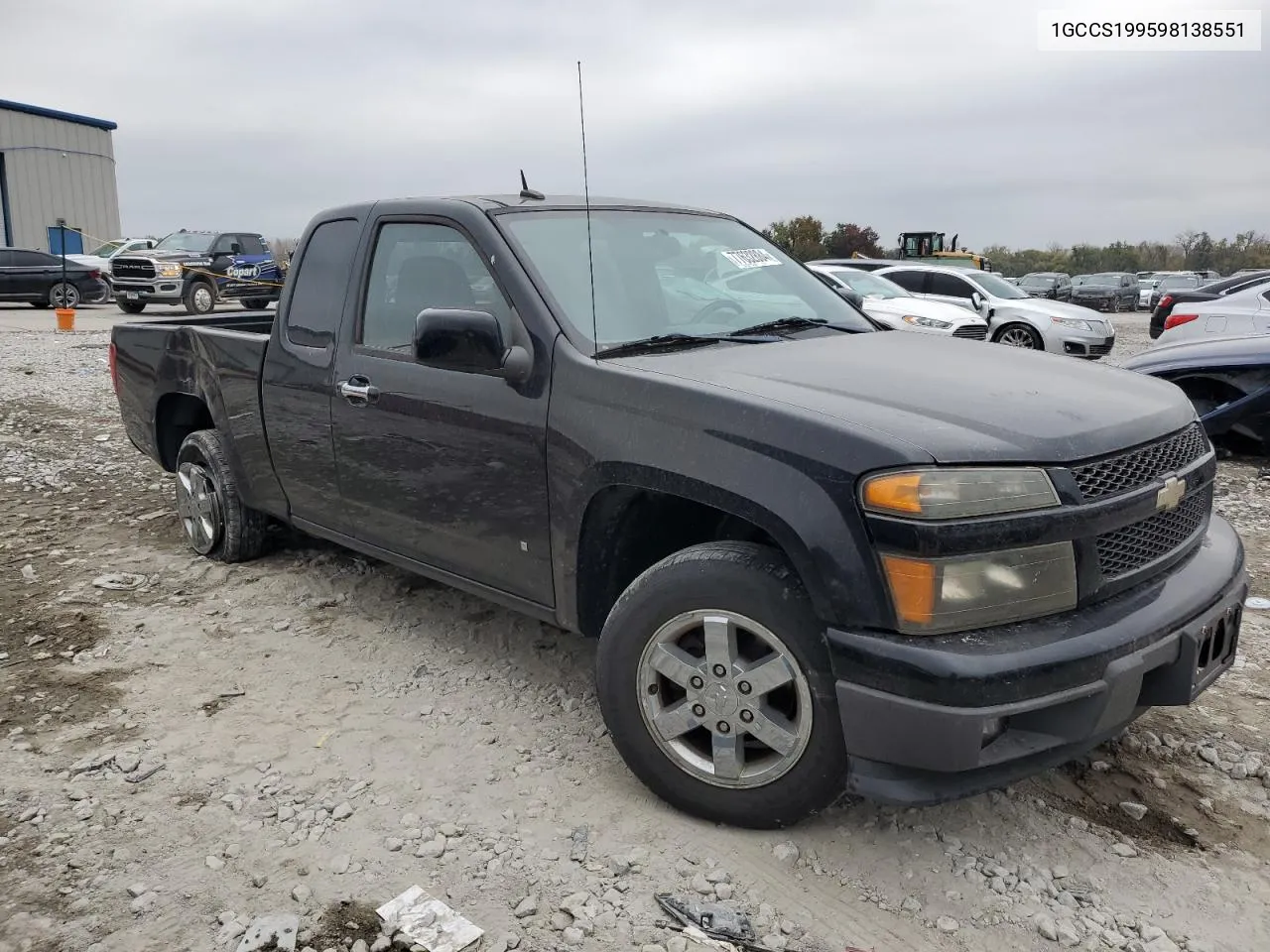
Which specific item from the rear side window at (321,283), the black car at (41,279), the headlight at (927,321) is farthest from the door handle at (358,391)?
the black car at (41,279)

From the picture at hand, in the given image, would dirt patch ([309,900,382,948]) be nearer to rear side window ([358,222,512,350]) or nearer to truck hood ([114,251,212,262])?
rear side window ([358,222,512,350])

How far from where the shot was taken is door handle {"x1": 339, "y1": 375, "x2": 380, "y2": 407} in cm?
369

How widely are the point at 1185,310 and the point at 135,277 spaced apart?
1895 cm

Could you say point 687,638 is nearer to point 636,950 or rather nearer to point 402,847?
point 636,950

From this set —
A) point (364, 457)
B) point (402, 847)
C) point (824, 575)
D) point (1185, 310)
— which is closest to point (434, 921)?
point (402, 847)

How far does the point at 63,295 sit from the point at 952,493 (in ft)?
80.4

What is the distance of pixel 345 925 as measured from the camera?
2383 millimetres

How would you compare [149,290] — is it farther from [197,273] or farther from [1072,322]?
[1072,322]

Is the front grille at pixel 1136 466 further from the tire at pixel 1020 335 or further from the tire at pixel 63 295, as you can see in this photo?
the tire at pixel 63 295

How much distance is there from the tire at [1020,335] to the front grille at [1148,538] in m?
12.3

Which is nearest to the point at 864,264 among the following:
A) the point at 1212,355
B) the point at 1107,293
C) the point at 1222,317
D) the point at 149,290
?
the point at 1222,317

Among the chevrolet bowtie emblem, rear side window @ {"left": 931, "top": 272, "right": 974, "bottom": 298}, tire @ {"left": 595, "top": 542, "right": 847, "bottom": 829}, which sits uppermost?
rear side window @ {"left": 931, "top": 272, "right": 974, "bottom": 298}

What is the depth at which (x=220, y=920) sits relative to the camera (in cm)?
240

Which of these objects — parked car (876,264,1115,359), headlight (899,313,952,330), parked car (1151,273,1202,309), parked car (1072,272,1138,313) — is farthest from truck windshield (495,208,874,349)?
parked car (1072,272,1138,313)
